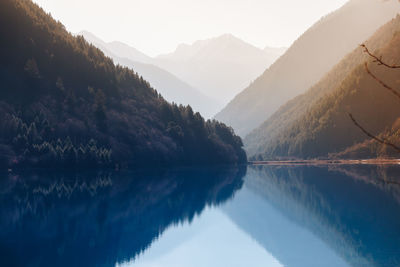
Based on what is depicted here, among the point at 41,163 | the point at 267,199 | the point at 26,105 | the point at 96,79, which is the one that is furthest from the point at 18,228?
the point at 96,79

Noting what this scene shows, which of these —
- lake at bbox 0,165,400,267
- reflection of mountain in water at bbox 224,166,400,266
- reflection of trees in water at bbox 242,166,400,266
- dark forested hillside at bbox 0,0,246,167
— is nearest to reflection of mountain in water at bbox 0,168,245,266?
lake at bbox 0,165,400,267

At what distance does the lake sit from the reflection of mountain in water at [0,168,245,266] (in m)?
0.12

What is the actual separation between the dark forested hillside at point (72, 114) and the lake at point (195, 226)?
4477 centimetres

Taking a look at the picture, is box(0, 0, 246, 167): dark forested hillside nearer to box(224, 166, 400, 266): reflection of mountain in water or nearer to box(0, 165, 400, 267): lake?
box(0, 165, 400, 267): lake

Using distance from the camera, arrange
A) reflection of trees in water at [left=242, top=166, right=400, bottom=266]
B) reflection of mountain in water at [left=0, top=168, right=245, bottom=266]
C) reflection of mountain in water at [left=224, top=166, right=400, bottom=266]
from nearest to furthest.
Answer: reflection of mountain in water at [left=0, top=168, right=245, bottom=266] < reflection of trees in water at [left=242, top=166, right=400, bottom=266] < reflection of mountain in water at [left=224, top=166, right=400, bottom=266]

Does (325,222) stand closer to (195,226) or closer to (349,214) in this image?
(349,214)

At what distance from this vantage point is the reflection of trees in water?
37.9m

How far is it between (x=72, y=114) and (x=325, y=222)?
122 metres

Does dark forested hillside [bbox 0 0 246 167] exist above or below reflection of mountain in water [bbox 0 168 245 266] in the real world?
above

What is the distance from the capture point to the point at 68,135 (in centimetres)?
14212

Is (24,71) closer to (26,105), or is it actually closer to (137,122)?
(26,105)

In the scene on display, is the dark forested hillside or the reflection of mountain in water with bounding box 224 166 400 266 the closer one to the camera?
the reflection of mountain in water with bounding box 224 166 400 266

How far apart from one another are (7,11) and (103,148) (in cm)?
8255

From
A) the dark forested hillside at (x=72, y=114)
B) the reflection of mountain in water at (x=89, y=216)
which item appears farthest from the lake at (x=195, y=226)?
the dark forested hillside at (x=72, y=114)
